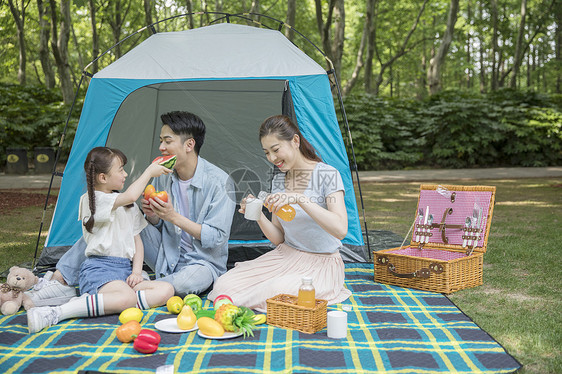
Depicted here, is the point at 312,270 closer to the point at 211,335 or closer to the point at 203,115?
the point at 211,335

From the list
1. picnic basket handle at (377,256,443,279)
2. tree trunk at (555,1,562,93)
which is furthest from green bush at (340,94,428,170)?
picnic basket handle at (377,256,443,279)

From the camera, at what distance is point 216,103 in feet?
14.5

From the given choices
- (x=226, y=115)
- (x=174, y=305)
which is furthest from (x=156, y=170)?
(x=226, y=115)

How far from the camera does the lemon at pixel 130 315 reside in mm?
2545

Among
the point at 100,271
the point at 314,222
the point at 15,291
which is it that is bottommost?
the point at 15,291

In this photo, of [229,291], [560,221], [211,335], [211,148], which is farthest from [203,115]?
[560,221]

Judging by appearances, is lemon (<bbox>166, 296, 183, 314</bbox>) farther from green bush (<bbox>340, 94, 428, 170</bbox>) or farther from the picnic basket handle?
green bush (<bbox>340, 94, 428, 170</bbox>)

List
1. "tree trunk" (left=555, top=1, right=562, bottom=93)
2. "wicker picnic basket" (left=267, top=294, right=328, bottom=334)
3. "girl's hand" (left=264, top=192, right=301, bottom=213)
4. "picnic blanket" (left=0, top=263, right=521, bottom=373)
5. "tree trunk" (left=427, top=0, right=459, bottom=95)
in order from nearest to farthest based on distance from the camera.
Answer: "picnic blanket" (left=0, top=263, right=521, bottom=373)
"wicker picnic basket" (left=267, top=294, right=328, bottom=334)
"girl's hand" (left=264, top=192, right=301, bottom=213)
"tree trunk" (left=427, top=0, right=459, bottom=95)
"tree trunk" (left=555, top=1, right=562, bottom=93)

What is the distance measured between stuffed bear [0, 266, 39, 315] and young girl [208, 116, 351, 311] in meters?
1.01

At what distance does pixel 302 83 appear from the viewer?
13.0ft

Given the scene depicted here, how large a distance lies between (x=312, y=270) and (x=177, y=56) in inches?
74.1

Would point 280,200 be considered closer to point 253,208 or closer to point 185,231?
point 253,208

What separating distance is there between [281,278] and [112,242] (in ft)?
3.26

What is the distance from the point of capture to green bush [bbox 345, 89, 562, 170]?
11.9 m
